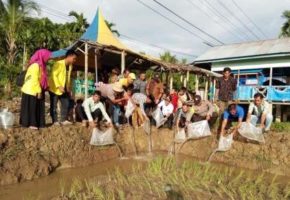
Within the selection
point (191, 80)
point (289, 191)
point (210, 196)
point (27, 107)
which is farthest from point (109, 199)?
point (191, 80)

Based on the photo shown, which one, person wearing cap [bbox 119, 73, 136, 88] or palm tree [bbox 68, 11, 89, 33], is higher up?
palm tree [bbox 68, 11, 89, 33]

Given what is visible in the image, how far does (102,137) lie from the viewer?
795cm

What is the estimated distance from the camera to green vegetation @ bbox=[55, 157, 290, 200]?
15.6ft

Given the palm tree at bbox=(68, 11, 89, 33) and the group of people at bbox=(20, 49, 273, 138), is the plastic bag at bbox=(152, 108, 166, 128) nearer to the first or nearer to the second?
the group of people at bbox=(20, 49, 273, 138)

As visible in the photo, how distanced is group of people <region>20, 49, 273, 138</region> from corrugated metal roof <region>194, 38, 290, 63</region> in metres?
6.95

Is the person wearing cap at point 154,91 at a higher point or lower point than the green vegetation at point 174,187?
higher

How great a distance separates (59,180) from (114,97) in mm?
→ 3025

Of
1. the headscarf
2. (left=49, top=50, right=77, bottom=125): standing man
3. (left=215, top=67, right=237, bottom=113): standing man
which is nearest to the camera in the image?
the headscarf

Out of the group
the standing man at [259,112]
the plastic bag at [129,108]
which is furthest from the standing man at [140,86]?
the standing man at [259,112]

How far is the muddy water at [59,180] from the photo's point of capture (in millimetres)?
5414

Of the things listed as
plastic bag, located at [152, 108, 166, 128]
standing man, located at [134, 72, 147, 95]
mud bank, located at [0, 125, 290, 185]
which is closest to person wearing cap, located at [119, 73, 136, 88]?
standing man, located at [134, 72, 147, 95]

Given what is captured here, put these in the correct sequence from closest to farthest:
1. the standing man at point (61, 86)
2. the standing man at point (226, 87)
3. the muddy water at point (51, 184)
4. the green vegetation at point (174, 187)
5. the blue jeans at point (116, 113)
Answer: the green vegetation at point (174, 187) < the muddy water at point (51, 184) < the standing man at point (61, 86) < the blue jeans at point (116, 113) < the standing man at point (226, 87)

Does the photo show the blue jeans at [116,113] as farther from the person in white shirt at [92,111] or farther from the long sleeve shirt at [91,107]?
the long sleeve shirt at [91,107]

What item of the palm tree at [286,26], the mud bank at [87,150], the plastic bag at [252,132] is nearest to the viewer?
the mud bank at [87,150]
